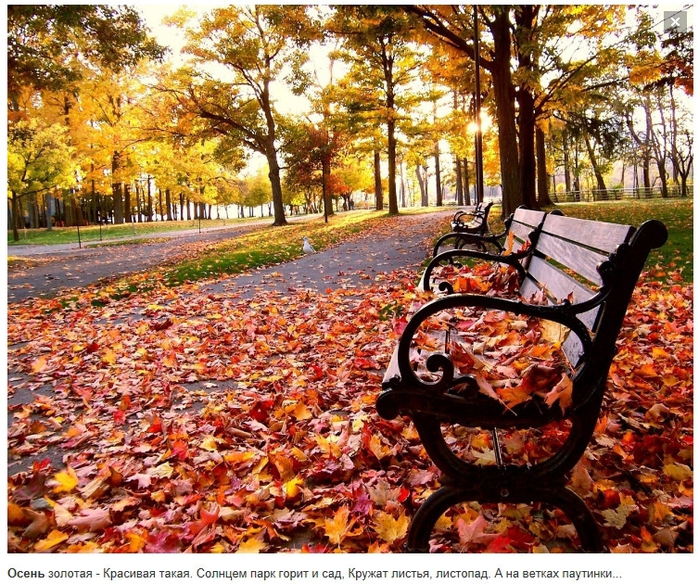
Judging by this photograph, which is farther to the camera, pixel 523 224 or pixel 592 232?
pixel 523 224

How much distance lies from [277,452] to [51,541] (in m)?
0.99

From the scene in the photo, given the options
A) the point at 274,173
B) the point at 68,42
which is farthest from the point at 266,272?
the point at 274,173

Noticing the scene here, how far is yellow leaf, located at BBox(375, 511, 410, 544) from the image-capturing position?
1.80 m

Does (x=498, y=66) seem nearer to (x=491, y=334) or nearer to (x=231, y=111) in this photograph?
(x=491, y=334)

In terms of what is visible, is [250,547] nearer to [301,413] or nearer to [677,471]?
[301,413]

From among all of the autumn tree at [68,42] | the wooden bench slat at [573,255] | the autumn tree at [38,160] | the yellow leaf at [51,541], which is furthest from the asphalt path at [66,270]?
the wooden bench slat at [573,255]

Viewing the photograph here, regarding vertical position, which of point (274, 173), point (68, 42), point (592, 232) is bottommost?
point (592, 232)

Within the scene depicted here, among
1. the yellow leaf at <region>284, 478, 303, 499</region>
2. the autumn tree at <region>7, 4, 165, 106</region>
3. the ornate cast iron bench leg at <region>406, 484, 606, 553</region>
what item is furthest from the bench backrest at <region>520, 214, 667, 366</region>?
the autumn tree at <region>7, 4, 165, 106</region>

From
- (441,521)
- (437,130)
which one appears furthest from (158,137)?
(441,521)

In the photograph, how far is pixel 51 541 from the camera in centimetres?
192

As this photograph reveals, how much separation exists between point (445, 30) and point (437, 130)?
14.5 m

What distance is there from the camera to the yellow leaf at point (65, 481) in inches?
89.4

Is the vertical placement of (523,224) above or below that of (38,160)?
below

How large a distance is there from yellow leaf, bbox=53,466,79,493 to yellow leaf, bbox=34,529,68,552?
348 mm
